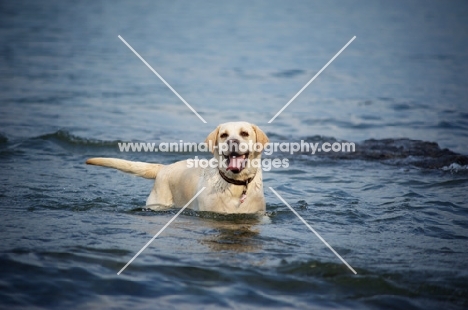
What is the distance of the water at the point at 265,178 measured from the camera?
6.65 metres

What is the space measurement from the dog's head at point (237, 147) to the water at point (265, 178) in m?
0.62

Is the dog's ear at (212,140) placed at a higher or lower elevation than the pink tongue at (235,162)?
higher

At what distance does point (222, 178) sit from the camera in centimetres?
857

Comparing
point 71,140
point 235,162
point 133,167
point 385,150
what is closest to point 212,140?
point 235,162

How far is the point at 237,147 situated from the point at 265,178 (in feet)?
13.3

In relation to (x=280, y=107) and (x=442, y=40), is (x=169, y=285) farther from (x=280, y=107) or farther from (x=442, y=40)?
(x=442, y=40)

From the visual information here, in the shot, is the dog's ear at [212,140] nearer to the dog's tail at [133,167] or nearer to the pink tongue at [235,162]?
the pink tongue at [235,162]

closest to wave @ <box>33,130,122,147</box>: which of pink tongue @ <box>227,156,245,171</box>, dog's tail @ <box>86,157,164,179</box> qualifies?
dog's tail @ <box>86,157,164,179</box>

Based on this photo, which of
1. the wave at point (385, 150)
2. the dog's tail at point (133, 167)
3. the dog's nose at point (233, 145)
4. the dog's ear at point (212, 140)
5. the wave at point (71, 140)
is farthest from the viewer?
the wave at point (71, 140)

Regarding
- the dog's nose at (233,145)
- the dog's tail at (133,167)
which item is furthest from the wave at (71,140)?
the dog's nose at (233,145)

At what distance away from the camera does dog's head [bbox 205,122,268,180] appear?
8.10 metres

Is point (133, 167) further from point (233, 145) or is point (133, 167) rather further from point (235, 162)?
point (233, 145)

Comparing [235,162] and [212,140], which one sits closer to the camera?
[235,162]

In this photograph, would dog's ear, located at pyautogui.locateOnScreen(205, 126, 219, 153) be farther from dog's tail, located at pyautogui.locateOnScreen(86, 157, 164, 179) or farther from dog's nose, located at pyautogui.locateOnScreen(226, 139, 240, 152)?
dog's tail, located at pyautogui.locateOnScreen(86, 157, 164, 179)
